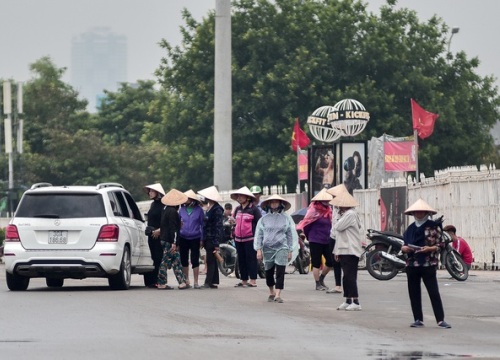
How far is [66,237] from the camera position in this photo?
2448 centimetres

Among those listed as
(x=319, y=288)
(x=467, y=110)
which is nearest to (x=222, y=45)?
(x=467, y=110)

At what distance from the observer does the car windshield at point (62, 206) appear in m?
24.7

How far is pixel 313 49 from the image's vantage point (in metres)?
71.4

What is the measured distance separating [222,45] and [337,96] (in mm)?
9190

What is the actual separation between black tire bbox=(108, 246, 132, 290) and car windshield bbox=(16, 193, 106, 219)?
92 cm

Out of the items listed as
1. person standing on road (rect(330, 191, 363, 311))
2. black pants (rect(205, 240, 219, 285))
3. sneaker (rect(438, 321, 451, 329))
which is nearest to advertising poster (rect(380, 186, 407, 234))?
black pants (rect(205, 240, 219, 285))

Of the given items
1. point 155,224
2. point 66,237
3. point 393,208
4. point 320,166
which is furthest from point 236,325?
point 320,166

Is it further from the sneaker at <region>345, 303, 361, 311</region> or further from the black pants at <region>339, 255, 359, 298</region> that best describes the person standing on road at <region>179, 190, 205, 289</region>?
the sneaker at <region>345, 303, 361, 311</region>

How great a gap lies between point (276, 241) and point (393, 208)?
50.9ft

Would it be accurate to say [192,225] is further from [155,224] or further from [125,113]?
[125,113]

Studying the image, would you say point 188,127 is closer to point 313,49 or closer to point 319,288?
point 313,49

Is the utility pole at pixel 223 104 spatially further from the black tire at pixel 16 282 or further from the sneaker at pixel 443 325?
the sneaker at pixel 443 325

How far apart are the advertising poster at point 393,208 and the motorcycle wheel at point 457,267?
307 inches

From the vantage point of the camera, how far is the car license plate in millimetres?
24469
